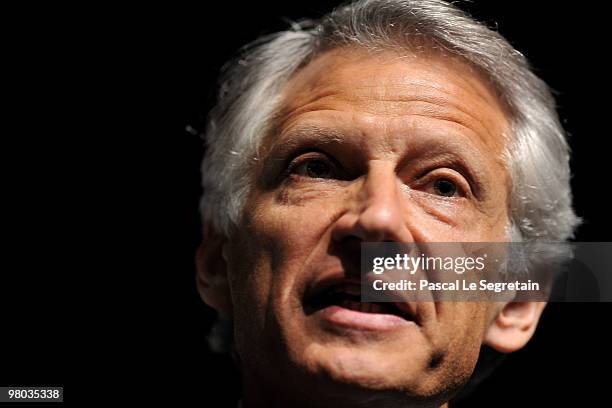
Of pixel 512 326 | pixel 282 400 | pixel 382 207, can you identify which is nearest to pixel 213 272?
pixel 282 400

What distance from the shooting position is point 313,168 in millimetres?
1981

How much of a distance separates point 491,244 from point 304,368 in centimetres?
60

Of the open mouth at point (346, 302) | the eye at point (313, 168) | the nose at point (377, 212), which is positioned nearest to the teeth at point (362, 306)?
the open mouth at point (346, 302)

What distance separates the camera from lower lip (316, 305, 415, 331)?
1716mm

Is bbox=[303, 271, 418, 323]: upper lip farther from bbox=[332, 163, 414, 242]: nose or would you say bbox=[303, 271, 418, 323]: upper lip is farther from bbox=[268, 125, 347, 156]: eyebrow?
bbox=[268, 125, 347, 156]: eyebrow

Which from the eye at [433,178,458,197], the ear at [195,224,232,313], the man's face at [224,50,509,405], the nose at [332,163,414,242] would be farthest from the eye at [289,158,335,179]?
the ear at [195,224,232,313]

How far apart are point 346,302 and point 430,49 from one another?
29.5 inches

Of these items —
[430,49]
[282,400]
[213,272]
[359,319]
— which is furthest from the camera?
[213,272]

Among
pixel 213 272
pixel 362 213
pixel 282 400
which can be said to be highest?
pixel 362 213

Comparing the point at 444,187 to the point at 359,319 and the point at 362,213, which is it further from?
the point at 359,319

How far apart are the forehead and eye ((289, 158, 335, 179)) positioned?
101 millimetres

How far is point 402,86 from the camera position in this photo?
1974mm

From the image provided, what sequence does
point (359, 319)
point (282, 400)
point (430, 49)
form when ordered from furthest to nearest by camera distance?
point (430, 49) → point (282, 400) → point (359, 319)

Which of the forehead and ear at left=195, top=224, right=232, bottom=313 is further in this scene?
ear at left=195, top=224, right=232, bottom=313
